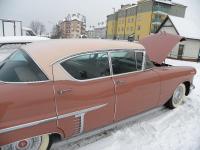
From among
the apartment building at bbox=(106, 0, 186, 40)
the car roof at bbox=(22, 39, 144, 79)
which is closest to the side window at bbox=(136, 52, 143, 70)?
the car roof at bbox=(22, 39, 144, 79)

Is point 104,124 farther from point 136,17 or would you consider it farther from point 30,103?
point 136,17

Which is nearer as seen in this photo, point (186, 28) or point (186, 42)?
point (186, 42)

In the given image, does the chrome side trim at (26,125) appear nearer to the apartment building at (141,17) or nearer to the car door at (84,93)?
the car door at (84,93)

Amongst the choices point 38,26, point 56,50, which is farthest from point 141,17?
point 56,50

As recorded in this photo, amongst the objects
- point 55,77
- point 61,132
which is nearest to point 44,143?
point 61,132

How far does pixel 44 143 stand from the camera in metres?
2.61

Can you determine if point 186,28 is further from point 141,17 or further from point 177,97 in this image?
point 177,97

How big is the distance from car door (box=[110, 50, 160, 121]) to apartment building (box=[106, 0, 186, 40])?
39258 millimetres

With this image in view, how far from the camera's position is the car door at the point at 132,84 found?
10.6ft

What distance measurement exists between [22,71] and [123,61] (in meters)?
1.62

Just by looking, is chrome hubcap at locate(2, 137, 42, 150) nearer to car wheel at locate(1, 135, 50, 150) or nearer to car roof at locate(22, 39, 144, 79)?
car wheel at locate(1, 135, 50, 150)

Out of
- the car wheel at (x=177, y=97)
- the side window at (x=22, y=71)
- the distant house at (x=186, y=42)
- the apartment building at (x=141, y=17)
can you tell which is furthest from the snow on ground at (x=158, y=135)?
the apartment building at (x=141, y=17)

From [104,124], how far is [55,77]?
3.49ft

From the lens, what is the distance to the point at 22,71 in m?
2.60
